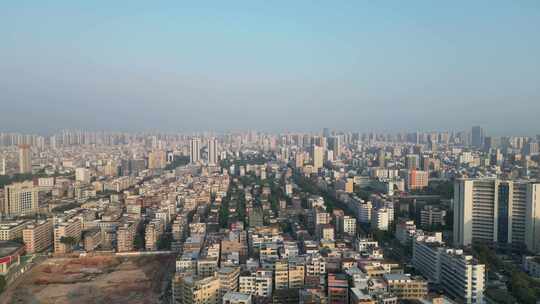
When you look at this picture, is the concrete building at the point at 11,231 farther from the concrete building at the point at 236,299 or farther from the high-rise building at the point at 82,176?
the high-rise building at the point at 82,176

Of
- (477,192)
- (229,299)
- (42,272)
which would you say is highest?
(477,192)

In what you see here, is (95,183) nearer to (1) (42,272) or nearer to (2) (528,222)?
(1) (42,272)

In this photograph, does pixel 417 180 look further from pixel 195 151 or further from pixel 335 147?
pixel 195 151

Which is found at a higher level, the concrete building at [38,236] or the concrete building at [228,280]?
the concrete building at [228,280]

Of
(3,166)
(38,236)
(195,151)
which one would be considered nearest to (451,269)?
(38,236)

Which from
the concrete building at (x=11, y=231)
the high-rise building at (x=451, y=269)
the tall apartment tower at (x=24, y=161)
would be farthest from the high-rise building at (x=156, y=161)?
the high-rise building at (x=451, y=269)

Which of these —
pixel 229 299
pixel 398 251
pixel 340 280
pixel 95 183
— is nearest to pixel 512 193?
pixel 398 251
